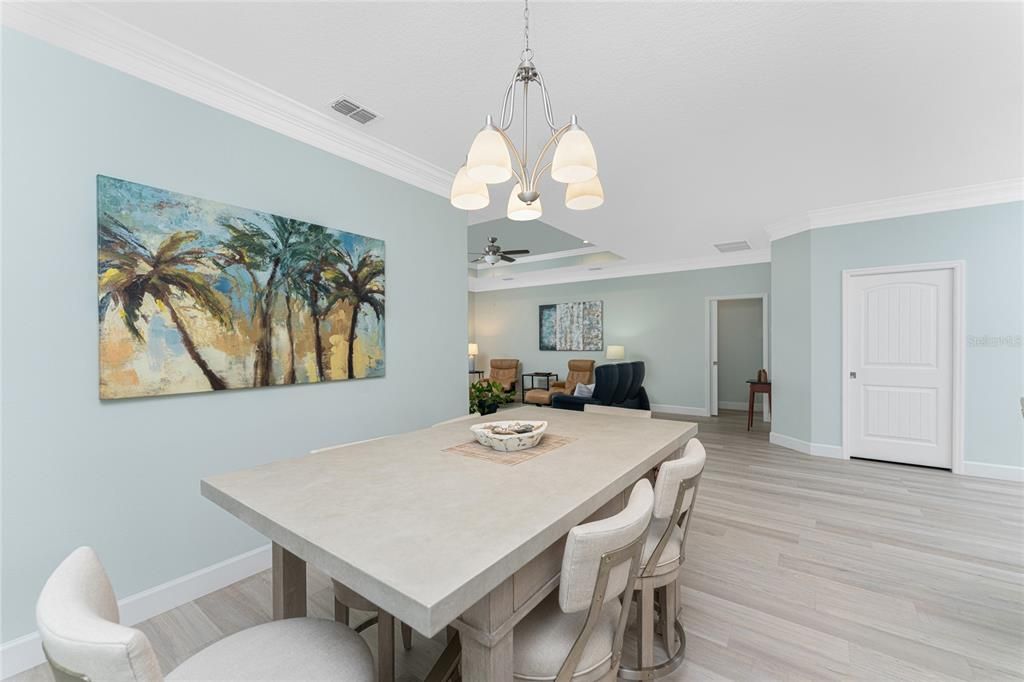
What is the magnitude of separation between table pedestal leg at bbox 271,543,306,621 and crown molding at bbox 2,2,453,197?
7.06 ft

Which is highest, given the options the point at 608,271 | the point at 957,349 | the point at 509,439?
the point at 608,271

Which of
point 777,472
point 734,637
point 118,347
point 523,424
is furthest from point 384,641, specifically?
point 777,472

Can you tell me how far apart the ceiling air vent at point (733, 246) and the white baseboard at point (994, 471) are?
10.6ft

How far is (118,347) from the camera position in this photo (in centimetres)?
184

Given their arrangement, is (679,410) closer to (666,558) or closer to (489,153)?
(666,558)

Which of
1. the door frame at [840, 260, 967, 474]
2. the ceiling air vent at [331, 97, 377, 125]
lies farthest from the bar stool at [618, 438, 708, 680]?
the door frame at [840, 260, 967, 474]

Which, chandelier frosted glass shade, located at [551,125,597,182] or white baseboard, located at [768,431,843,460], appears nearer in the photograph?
chandelier frosted glass shade, located at [551,125,597,182]

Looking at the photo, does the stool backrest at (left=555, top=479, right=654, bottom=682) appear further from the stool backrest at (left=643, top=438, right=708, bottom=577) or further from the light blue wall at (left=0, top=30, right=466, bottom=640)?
the light blue wall at (left=0, top=30, right=466, bottom=640)

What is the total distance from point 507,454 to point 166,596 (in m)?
1.81

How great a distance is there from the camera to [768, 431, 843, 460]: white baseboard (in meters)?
4.48

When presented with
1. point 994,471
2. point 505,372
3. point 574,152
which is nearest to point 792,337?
point 994,471

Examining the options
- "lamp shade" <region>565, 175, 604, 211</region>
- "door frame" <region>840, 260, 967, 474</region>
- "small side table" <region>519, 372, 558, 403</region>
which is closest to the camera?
"lamp shade" <region>565, 175, 604, 211</region>

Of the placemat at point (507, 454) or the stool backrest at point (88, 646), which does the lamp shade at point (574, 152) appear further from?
the stool backrest at point (88, 646)

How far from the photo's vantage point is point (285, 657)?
0.98 m
